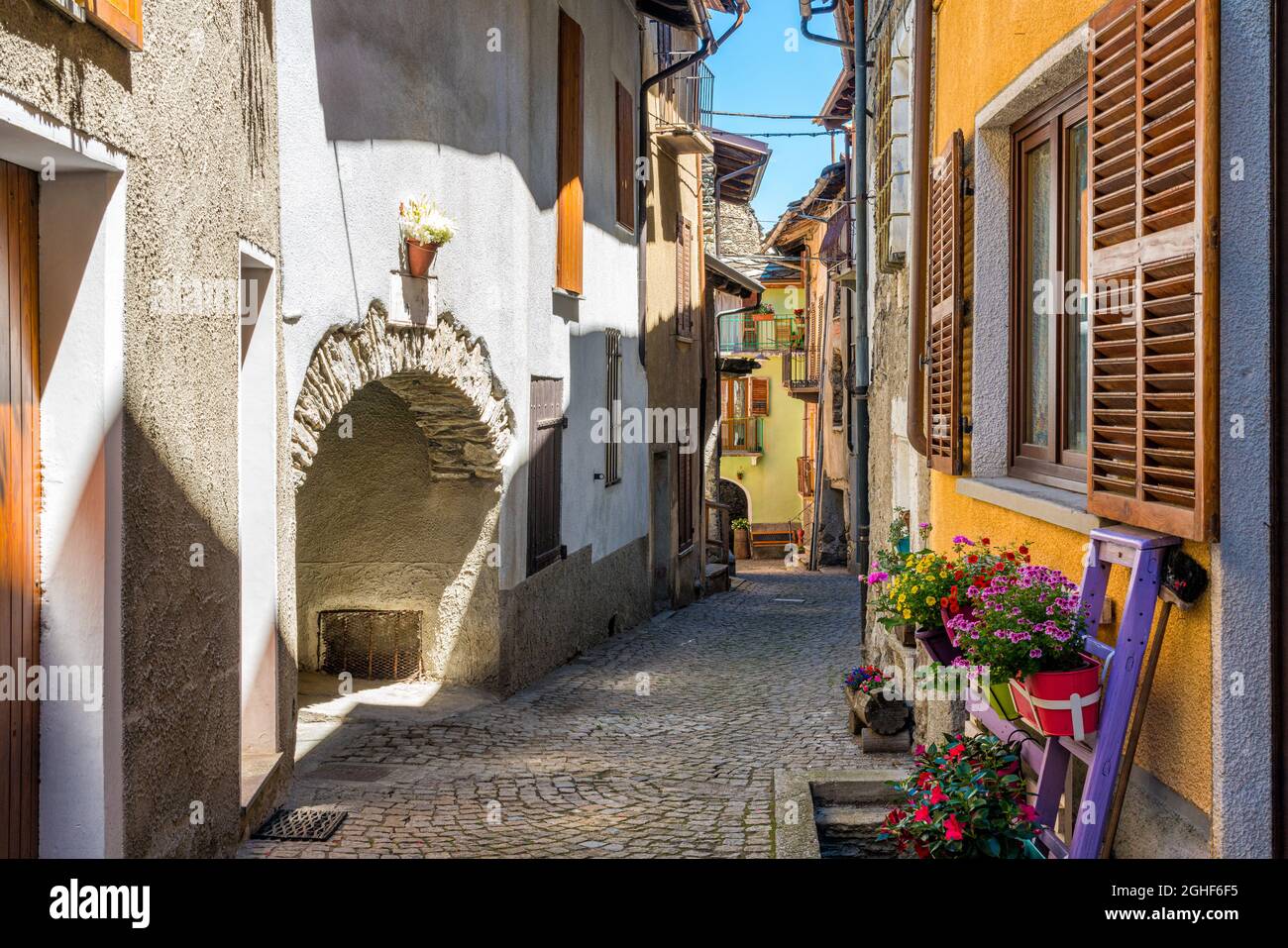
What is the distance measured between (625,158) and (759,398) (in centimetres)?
2493

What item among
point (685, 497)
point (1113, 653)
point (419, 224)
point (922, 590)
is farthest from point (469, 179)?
point (685, 497)

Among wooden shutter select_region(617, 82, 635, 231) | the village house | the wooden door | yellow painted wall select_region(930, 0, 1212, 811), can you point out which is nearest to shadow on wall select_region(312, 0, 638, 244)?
wooden shutter select_region(617, 82, 635, 231)

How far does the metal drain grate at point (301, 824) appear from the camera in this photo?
518 centimetres

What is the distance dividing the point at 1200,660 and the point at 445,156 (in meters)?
6.21

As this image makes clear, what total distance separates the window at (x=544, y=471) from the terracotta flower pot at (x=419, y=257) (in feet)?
6.78

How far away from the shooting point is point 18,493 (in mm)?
3275

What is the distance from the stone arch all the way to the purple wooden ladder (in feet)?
13.5

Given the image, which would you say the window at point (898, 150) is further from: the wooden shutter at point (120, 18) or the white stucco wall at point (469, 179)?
the wooden shutter at point (120, 18)

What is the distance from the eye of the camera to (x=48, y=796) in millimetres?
3457

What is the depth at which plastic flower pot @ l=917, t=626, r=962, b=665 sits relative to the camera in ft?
14.8

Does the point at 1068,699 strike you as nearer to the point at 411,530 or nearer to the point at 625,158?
the point at 411,530

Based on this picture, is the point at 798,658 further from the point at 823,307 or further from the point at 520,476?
the point at 823,307

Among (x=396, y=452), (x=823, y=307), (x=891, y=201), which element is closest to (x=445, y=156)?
(x=396, y=452)

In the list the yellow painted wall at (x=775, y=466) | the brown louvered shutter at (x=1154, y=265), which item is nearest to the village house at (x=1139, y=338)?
the brown louvered shutter at (x=1154, y=265)
